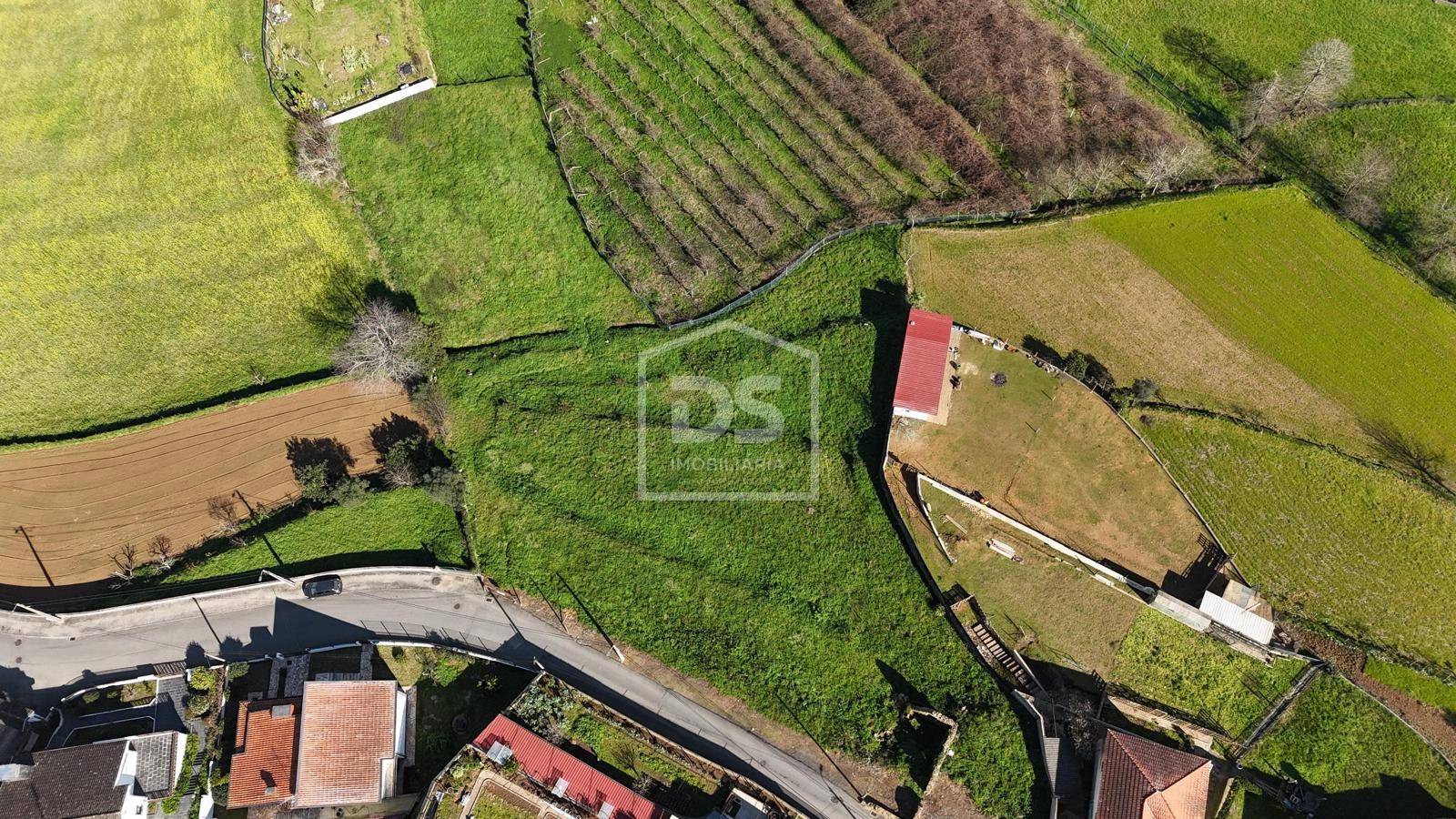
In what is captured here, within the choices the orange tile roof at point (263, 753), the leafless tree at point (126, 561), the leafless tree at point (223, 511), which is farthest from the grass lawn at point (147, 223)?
the orange tile roof at point (263, 753)

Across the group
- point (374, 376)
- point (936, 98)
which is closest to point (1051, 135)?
point (936, 98)

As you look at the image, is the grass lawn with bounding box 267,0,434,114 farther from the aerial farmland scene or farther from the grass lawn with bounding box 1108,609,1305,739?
the grass lawn with bounding box 1108,609,1305,739

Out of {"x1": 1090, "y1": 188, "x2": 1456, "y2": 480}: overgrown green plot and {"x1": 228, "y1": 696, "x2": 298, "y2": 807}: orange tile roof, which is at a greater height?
{"x1": 228, "y1": 696, "x2": 298, "y2": 807}: orange tile roof

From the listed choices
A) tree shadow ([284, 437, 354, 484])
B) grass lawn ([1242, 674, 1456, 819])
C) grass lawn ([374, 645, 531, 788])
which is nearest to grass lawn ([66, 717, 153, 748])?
grass lawn ([374, 645, 531, 788])

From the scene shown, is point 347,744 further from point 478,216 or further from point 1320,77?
point 1320,77

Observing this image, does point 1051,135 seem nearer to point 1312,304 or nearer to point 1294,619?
point 1312,304

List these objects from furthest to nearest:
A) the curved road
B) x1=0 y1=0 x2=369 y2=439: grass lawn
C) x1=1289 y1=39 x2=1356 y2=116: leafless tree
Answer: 1. x1=1289 y1=39 x2=1356 y2=116: leafless tree
2. x1=0 y1=0 x2=369 y2=439: grass lawn
3. the curved road
